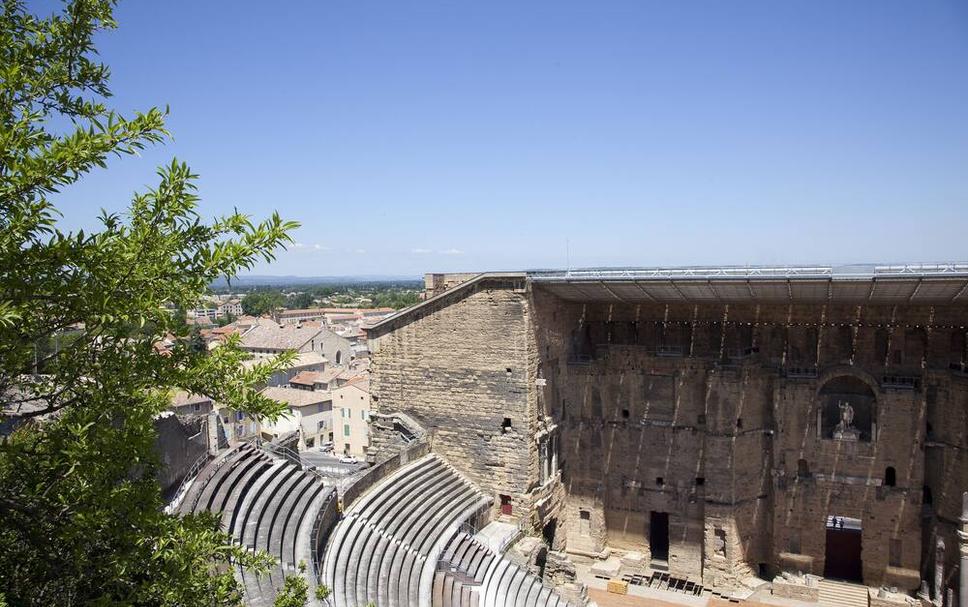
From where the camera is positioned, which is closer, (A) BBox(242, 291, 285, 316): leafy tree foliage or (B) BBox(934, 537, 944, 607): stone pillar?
(B) BBox(934, 537, 944, 607): stone pillar

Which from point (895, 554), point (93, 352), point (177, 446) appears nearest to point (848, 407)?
point (895, 554)

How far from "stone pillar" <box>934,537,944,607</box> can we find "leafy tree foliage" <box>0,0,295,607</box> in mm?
20606

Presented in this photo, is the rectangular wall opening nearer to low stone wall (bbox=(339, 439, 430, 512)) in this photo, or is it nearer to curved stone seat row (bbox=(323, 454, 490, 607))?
curved stone seat row (bbox=(323, 454, 490, 607))

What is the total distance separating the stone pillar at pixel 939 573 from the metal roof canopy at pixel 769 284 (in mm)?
7208

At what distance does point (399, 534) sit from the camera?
18.2 metres

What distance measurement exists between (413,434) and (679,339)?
9678 mm

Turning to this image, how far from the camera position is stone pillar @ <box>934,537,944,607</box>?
20.1m

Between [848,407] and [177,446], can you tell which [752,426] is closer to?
[848,407]

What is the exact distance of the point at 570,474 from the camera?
2483 centimetres

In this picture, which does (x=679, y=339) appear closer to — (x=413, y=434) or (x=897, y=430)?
(x=897, y=430)

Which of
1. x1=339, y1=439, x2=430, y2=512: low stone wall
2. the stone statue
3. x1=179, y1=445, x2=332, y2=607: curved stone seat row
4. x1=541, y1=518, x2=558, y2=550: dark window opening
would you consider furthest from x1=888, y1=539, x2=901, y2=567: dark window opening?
x1=179, y1=445, x2=332, y2=607: curved stone seat row

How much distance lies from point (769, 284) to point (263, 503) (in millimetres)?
14570

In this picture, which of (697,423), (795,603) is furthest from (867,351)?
(795,603)

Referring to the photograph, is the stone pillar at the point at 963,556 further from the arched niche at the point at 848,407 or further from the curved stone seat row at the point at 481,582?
the curved stone seat row at the point at 481,582
